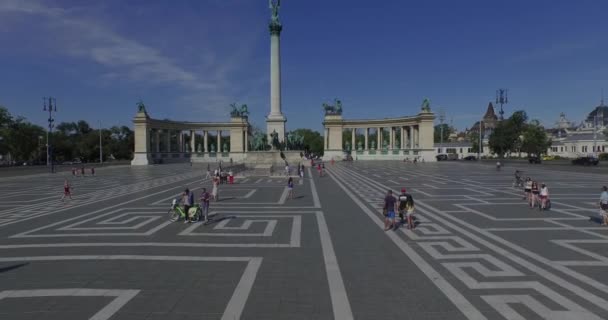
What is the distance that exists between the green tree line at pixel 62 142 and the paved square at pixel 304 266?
8218cm

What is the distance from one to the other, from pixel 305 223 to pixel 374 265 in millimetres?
5487

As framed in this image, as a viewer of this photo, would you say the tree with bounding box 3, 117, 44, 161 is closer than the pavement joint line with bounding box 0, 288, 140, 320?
No

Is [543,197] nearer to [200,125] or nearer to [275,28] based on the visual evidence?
[275,28]

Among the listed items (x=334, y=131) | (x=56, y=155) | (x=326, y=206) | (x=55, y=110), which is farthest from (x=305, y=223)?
(x=56, y=155)

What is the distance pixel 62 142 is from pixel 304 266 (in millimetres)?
123100

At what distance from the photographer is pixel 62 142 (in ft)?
359

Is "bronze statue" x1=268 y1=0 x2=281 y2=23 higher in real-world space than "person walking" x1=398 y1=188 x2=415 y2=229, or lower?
higher

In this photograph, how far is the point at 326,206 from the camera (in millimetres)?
18547

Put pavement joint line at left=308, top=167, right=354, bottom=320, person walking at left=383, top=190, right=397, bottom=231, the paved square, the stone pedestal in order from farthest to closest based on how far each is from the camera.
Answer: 1. the stone pedestal
2. person walking at left=383, top=190, right=397, bottom=231
3. the paved square
4. pavement joint line at left=308, top=167, right=354, bottom=320

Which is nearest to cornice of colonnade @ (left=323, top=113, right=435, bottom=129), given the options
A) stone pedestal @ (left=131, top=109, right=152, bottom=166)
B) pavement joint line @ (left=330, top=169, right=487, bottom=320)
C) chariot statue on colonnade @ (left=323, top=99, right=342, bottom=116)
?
chariot statue on colonnade @ (left=323, top=99, right=342, bottom=116)

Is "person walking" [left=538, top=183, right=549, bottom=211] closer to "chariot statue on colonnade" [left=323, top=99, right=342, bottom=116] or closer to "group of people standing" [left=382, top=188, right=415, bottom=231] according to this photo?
"group of people standing" [left=382, top=188, right=415, bottom=231]

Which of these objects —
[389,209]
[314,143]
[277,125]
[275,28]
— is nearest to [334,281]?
[389,209]

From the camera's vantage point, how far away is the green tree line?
85.6 metres

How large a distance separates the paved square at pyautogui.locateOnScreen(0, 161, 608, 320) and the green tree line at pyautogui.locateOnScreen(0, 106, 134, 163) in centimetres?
8218
